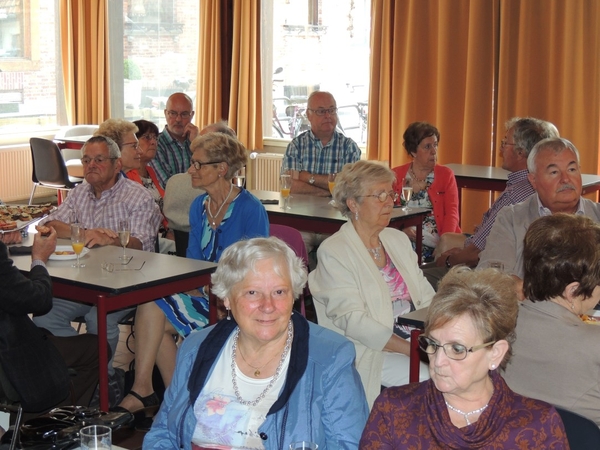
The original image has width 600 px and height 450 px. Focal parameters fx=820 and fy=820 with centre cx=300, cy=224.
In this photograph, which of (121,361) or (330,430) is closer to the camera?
(330,430)

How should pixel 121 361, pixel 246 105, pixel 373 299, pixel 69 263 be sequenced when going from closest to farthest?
pixel 373 299 → pixel 69 263 → pixel 121 361 → pixel 246 105

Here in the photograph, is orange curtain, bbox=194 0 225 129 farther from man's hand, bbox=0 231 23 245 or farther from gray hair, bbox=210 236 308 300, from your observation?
gray hair, bbox=210 236 308 300

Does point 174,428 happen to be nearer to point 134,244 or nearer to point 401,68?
point 134,244

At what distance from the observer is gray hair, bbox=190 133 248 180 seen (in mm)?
4254

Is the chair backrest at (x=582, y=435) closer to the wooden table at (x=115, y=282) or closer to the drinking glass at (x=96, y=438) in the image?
the drinking glass at (x=96, y=438)

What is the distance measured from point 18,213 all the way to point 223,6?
524 cm

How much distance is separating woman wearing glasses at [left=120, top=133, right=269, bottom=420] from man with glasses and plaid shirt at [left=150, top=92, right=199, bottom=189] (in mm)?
2115

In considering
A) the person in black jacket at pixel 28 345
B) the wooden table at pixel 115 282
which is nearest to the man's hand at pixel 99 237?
the wooden table at pixel 115 282

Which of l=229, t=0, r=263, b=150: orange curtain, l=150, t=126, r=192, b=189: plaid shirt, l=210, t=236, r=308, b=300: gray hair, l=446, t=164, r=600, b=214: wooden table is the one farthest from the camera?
l=229, t=0, r=263, b=150: orange curtain

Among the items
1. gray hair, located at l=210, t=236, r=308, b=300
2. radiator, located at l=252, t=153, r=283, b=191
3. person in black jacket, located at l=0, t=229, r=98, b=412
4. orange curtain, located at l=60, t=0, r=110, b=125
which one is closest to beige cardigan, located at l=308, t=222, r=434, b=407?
gray hair, located at l=210, t=236, r=308, b=300

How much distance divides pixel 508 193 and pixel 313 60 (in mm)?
4722

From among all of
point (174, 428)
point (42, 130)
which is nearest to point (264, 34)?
point (42, 130)

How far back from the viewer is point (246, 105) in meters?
9.03

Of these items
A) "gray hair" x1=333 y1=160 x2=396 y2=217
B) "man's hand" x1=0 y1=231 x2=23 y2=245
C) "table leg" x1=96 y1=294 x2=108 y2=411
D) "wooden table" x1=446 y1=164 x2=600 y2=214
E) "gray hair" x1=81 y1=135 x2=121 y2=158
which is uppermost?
"gray hair" x1=81 y1=135 x2=121 y2=158
